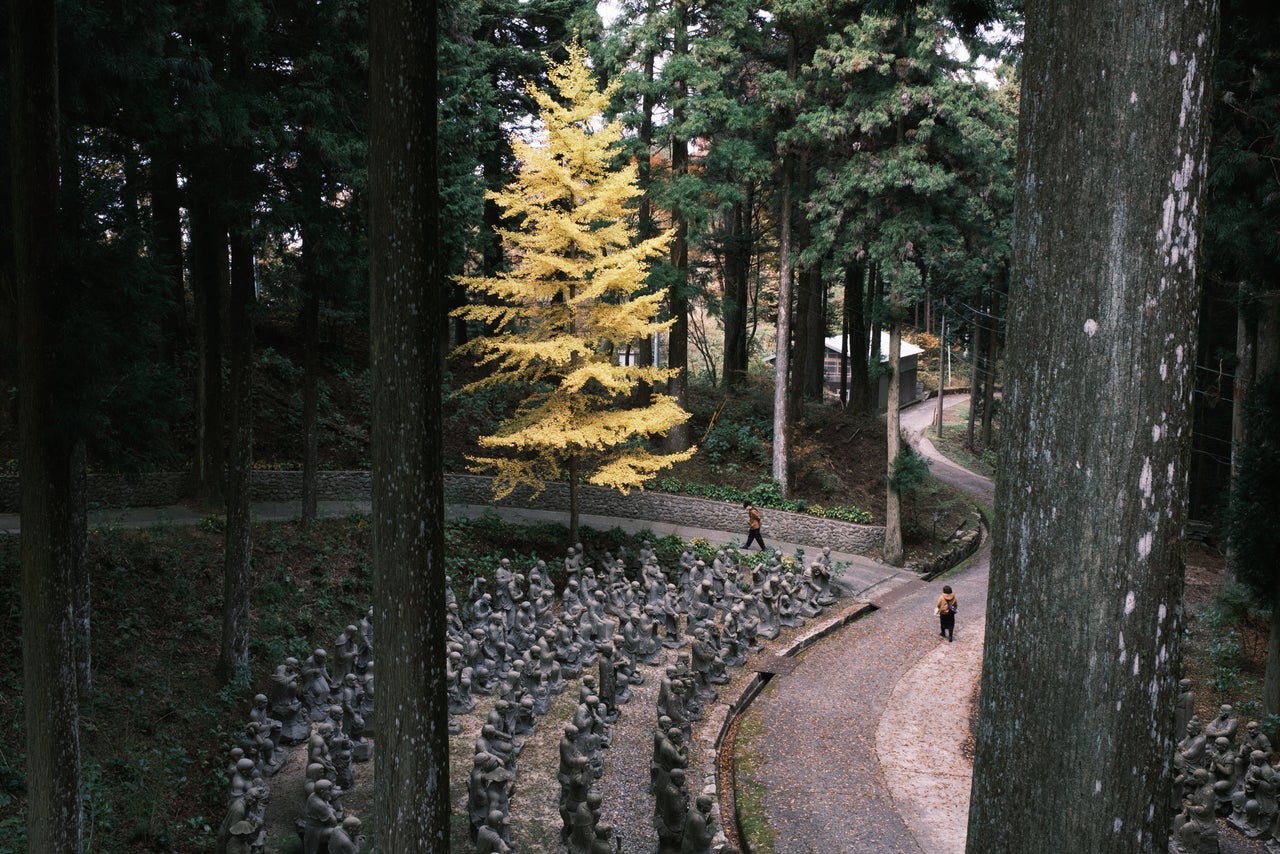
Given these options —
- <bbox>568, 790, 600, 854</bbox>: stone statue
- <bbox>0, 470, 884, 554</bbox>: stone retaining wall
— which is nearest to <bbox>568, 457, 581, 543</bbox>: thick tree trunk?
<bbox>0, 470, 884, 554</bbox>: stone retaining wall

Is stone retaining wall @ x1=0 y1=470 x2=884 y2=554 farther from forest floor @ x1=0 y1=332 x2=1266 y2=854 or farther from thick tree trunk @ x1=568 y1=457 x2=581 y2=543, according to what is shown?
thick tree trunk @ x1=568 y1=457 x2=581 y2=543

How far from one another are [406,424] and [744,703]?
34.7 ft

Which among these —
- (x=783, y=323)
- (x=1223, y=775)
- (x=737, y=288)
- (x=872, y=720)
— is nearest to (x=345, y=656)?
(x=872, y=720)

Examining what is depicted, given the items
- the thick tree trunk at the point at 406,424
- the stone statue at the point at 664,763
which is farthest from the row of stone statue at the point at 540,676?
the thick tree trunk at the point at 406,424

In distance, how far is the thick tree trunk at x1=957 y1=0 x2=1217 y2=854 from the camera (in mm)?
2508

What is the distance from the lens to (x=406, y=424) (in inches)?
179

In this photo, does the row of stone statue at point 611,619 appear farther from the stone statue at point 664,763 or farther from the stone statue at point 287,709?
the stone statue at point 664,763

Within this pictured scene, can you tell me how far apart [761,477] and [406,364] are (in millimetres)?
20100

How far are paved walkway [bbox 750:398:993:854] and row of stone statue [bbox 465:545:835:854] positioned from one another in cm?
123

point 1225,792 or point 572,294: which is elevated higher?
point 572,294

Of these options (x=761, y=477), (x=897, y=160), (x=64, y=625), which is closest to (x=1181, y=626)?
(x=64, y=625)

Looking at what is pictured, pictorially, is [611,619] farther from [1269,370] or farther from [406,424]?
[406,424]

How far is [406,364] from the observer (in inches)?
178

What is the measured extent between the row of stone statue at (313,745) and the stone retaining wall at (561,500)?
7.85m
